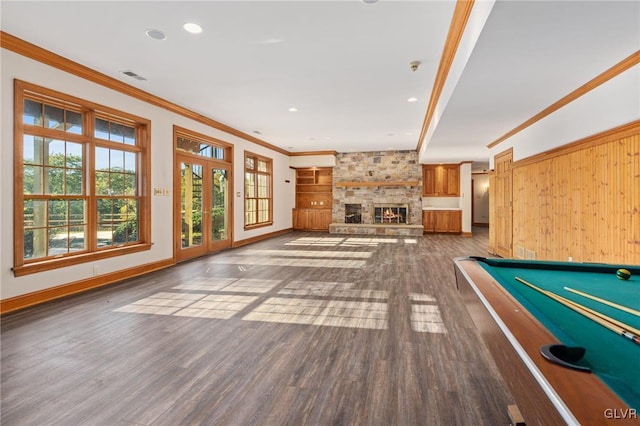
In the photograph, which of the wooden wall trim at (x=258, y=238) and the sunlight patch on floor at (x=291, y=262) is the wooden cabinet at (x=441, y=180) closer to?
the wooden wall trim at (x=258, y=238)

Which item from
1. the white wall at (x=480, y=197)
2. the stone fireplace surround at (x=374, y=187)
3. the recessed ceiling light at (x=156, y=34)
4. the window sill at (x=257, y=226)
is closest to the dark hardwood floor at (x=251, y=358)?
the recessed ceiling light at (x=156, y=34)

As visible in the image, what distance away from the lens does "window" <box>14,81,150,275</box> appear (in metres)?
3.75

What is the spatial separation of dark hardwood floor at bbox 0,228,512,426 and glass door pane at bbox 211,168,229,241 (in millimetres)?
2905

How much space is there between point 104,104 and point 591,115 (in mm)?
6304

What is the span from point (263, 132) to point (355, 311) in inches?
240

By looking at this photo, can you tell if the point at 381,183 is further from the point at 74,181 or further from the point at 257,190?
the point at 74,181

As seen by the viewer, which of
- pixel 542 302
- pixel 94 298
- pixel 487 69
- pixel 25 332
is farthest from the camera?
pixel 94 298

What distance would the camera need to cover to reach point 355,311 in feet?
11.6

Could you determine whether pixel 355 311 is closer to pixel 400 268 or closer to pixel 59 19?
pixel 400 268

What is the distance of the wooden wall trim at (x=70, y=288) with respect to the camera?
3.53m

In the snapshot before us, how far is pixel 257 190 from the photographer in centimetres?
977

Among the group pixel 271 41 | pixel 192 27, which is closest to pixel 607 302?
pixel 271 41

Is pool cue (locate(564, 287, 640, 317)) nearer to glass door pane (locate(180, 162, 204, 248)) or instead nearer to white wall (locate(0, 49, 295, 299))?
white wall (locate(0, 49, 295, 299))

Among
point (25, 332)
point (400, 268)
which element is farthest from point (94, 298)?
point (400, 268)
